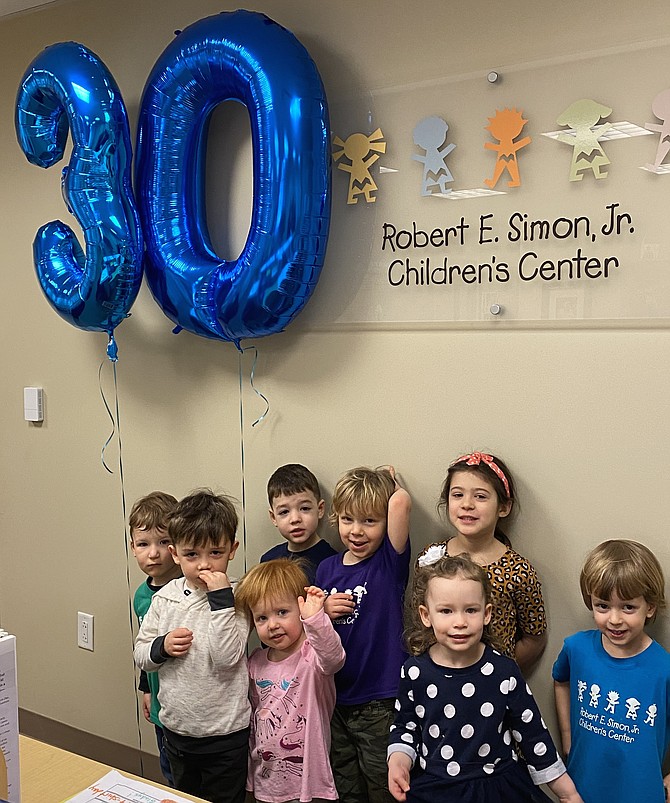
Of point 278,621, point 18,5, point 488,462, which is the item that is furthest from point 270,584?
point 18,5

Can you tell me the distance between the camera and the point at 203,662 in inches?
86.7

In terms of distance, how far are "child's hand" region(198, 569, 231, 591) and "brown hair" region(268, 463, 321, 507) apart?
1.00ft

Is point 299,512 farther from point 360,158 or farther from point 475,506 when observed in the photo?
point 360,158

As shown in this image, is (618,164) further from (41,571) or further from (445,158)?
(41,571)

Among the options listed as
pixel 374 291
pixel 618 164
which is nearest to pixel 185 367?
pixel 374 291

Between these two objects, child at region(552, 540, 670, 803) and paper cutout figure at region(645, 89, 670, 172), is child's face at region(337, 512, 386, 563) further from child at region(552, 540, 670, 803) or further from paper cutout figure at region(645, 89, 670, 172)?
paper cutout figure at region(645, 89, 670, 172)

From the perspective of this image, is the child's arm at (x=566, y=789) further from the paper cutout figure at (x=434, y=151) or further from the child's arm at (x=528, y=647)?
the paper cutout figure at (x=434, y=151)

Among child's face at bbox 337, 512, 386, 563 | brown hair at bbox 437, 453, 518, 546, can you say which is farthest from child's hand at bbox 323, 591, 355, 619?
brown hair at bbox 437, 453, 518, 546

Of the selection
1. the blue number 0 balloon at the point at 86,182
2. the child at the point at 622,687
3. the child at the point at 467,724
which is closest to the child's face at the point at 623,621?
the child at the point at 622,687

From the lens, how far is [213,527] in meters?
2.28

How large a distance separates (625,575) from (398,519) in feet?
1.87

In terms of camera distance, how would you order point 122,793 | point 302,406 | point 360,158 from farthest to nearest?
point 302,406 → point 360,158 → point 122,793

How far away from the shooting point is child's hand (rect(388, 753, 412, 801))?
1.90 meters

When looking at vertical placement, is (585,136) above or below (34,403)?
above
